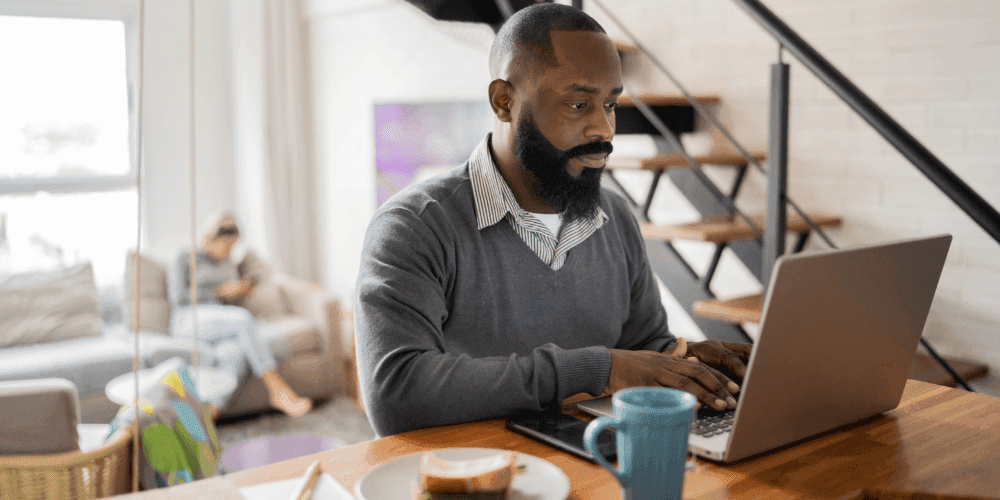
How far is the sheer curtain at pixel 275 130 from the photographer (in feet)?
17.0

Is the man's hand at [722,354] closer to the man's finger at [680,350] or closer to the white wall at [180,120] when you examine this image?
the man's finger at [680,350]

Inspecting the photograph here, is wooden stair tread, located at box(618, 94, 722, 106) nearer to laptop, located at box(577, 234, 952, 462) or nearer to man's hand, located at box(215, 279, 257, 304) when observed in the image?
laptop, located at box(577, 234, 952, 462)

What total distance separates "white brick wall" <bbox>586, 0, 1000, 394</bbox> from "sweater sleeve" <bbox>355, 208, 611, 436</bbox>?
1.78 metres

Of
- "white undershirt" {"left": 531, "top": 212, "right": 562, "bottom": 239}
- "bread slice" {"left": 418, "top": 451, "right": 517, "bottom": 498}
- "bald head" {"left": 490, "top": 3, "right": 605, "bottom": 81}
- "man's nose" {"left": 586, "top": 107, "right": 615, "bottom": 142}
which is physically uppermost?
"bald head" {"left": 490, "top": 3, "right": 605, "bottom": 81}

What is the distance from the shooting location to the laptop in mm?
757

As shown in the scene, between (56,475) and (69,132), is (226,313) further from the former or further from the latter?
(56,475)

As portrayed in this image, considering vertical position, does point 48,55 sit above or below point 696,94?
above

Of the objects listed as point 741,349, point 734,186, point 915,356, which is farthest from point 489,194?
point 734,186

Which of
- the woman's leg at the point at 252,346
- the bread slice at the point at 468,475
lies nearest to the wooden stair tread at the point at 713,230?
the bread slice at the point at 468,475

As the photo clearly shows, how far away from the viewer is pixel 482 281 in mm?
1299

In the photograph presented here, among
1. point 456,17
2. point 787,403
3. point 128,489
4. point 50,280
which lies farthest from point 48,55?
point 787,403

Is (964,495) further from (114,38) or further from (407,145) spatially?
(114,38)

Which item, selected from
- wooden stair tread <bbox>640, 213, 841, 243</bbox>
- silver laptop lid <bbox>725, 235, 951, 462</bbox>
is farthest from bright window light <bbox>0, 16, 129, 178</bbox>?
silver laptop lid <bbox>725, 235, 951, 462</bbox>

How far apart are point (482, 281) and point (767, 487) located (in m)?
0.61
